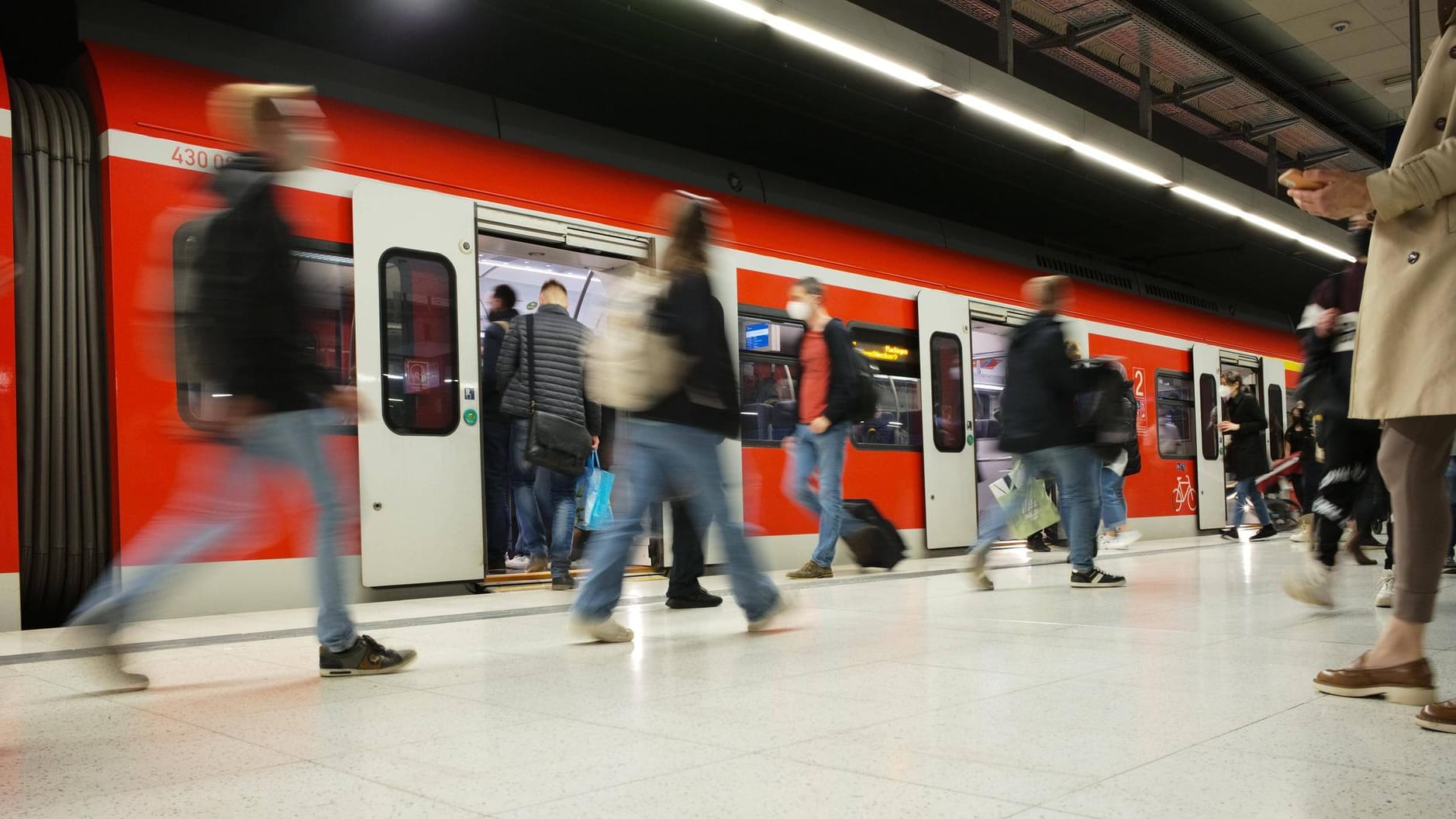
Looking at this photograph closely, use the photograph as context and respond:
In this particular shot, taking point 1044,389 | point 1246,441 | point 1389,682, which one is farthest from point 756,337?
point 1246,441

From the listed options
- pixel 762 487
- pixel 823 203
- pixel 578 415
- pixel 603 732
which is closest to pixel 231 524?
pixel 603 732

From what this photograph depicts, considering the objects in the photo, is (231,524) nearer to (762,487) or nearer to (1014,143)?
(762,487)

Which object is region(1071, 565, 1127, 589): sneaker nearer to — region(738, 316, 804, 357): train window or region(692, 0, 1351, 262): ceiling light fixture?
region(738, 316, 804, 357): train window

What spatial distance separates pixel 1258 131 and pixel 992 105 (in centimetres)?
591

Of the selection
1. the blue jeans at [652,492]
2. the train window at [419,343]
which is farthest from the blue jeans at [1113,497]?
the blue jeans at [652,492]

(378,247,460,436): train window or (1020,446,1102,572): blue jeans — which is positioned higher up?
(378,247,460,436): train window

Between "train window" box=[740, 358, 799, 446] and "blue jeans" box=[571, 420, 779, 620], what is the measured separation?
325 cm

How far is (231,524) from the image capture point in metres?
2.86

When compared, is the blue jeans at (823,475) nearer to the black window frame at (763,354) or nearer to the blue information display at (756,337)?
the black window frame at (763,354)

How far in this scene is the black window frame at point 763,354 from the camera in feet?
23.2

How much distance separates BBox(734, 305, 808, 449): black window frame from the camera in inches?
278

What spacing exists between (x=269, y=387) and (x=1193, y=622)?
3.37 meters

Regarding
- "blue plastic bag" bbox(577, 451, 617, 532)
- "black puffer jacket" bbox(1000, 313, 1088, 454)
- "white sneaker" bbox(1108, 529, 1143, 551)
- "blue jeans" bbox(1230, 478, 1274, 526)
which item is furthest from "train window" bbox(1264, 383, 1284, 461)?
"blue plastic bag" bbox(577, 451, 617, 532)

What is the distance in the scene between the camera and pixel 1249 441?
10.4 meters
